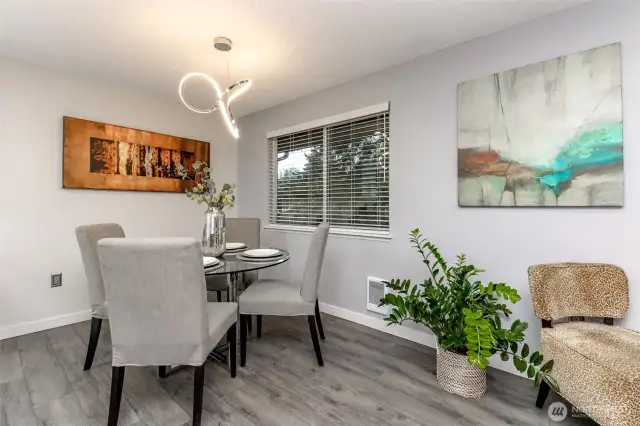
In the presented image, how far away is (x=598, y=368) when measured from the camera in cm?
128

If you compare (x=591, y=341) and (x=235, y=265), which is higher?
(x=235, y=265)

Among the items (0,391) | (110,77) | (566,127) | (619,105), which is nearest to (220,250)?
(0,391)

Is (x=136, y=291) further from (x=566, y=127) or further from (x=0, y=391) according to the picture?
(x=566, y=127)

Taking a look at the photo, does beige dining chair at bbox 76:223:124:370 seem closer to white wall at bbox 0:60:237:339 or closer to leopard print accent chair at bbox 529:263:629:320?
white wall at bbox 0:60:237:339

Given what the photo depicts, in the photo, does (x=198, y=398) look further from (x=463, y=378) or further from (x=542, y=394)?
(x=542, y=394)

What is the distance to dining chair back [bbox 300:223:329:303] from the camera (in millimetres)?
2113

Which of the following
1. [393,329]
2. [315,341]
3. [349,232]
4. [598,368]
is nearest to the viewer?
[598,368]

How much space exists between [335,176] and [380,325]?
151 cm

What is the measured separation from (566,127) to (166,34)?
266cm

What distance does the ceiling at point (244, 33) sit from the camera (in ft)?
6.17

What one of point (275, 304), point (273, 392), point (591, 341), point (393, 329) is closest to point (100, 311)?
point (275, 304)

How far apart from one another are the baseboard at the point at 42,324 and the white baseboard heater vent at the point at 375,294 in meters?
2.70

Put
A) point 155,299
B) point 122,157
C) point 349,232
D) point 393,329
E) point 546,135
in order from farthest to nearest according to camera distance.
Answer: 1. point 122,157
2. point 349,232
3. point 393,329
4. point 546,135
5. point 155,299

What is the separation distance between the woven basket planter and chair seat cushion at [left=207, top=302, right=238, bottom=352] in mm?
1333
